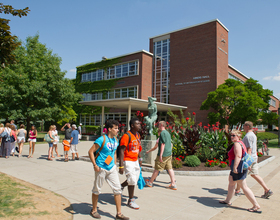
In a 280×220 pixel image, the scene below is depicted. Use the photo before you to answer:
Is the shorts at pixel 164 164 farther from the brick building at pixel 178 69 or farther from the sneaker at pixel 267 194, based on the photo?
the brick building at pixel 178 69

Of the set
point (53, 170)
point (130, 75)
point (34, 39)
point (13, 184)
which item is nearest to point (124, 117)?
point (130, 75)

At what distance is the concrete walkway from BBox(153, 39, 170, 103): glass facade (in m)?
25.1

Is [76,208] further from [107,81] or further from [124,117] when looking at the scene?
[107,81]

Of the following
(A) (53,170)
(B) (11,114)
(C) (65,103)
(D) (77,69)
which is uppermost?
(D) (77,69)

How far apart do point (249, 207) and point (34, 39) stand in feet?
83.2

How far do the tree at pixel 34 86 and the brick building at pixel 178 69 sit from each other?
3868 millimetres

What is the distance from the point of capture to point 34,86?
65.7 ft

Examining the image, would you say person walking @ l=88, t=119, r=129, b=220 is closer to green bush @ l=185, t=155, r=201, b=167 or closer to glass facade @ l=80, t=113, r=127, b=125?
green bush @ l=185, t=155, r=201, b=167

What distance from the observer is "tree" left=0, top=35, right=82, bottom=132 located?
1972 cm

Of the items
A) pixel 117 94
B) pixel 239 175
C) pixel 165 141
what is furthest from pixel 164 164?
pixel 117 94

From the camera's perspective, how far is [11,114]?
66.0ft

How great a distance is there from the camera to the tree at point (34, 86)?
19719mm

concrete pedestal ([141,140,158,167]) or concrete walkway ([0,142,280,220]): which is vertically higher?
concrete pedestal ([141,140,158,167])

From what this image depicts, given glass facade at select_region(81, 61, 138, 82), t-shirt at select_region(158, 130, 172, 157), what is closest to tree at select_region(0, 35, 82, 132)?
glass facade at select_region(81, 61, 138, 82)
